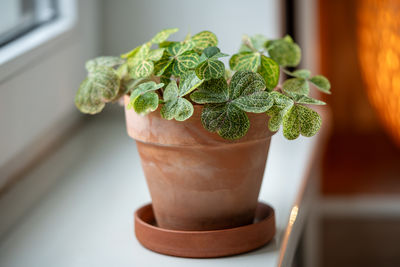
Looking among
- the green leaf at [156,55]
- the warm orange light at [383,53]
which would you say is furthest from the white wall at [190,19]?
the green leaf at [156,55]

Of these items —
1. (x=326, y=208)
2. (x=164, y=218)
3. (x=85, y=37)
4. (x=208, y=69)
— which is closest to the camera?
(x=208, y=69)

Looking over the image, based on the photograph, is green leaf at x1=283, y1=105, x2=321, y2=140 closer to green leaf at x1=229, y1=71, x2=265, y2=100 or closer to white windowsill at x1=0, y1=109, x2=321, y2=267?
green leaf at x1=229, y1=71, x2=265, y2=100

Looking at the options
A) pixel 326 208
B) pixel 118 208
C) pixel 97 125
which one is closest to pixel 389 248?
pixel 326 208

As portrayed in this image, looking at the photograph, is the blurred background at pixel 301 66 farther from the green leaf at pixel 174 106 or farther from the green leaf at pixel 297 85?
the green leaf at pixel 174 106

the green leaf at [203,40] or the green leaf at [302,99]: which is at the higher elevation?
the green leaf at [203,40]

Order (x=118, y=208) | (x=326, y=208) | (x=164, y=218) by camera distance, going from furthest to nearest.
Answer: (x=326, y=208) → (x=118, y=208) → (x=164, y=218)

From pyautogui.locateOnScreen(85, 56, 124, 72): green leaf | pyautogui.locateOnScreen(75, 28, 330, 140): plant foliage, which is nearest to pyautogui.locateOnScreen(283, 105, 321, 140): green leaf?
pyautogui.locateOnScreen(75, 28, 330, 140): plant foliage

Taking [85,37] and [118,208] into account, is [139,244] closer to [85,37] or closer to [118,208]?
[118,208]

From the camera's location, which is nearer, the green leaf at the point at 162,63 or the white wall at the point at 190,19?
the green leaf at the point at 162,63
